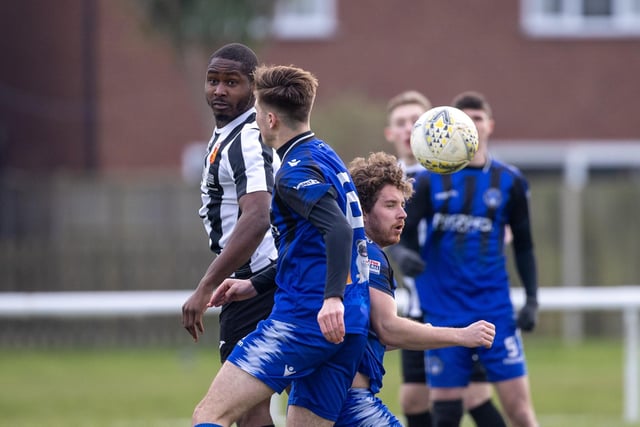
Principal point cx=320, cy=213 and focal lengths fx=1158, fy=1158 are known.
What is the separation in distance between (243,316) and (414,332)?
1197mm

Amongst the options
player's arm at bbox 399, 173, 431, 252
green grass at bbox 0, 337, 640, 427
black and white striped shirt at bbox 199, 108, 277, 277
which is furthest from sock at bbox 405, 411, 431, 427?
green grass at bbox 0, 337, 640, 427

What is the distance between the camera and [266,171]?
229 inches

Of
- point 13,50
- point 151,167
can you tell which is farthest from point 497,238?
point 13,50

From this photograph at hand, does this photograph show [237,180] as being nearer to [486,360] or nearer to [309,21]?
[486,360]

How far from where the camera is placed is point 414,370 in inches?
310

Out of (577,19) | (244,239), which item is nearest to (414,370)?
(244,239)

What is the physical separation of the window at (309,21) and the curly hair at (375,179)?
16.7m

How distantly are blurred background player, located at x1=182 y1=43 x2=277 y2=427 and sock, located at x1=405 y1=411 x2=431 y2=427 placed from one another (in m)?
2.09

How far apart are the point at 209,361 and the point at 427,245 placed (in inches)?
330

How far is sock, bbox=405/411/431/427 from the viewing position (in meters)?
7.81

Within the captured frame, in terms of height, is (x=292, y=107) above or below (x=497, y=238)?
above

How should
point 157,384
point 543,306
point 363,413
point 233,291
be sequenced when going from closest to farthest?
Answer: point 363,413, point 233,291, point 543,306, point 157,384

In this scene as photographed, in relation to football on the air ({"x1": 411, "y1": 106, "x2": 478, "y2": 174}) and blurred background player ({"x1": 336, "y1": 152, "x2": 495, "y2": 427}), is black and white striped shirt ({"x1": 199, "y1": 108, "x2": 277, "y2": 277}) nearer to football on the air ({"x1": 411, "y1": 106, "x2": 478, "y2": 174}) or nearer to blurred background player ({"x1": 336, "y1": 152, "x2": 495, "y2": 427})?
blurred background player ({"x1": 336, "y1": 152, "x2": 495, "y2": 427})

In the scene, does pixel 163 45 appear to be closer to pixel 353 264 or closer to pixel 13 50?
pixel 13 50
